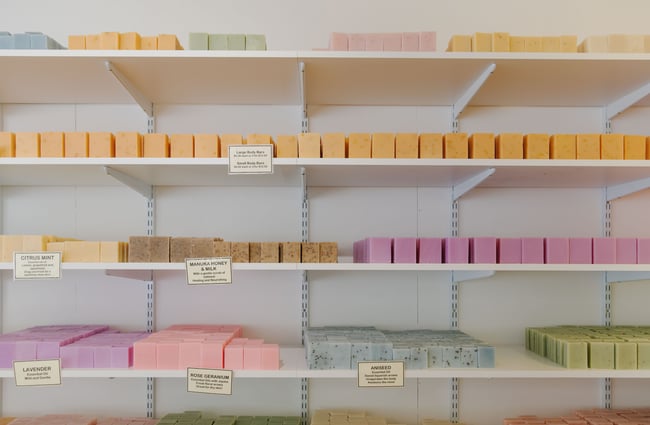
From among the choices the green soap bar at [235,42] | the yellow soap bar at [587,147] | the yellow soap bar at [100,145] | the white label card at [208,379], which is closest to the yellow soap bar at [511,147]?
the yellow soap bar at [587,147]

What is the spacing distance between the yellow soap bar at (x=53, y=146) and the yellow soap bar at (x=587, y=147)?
187 centimetres

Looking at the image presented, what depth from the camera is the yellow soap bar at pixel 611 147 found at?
72.5 inches

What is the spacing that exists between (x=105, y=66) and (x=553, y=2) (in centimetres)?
199

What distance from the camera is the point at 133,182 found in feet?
6.73

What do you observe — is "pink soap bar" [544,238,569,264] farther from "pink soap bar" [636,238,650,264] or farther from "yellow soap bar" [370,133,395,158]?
"yellow soap bar" [370,133,395,158]

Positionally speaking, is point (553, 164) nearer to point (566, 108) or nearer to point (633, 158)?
point (633, 158)

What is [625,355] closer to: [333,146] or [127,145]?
[333,146]

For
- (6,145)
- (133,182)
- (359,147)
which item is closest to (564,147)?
(359,147)

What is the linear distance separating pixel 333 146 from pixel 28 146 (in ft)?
3.61

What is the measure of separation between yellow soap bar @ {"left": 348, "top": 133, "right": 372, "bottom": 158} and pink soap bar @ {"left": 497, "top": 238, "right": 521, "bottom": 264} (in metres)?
0.60

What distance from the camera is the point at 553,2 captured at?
2344 mm

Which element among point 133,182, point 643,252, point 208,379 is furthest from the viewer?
point 133,182

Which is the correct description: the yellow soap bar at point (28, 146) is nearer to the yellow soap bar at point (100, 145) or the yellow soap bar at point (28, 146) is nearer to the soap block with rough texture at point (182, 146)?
the yellow soap bar at point (100, 145)

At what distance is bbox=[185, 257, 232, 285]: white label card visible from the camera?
5.86 feet
